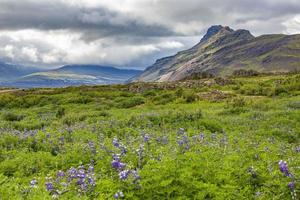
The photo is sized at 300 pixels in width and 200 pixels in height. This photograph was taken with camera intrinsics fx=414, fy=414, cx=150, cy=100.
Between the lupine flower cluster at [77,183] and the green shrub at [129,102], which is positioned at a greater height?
the lupine flower cluster at [77,183]

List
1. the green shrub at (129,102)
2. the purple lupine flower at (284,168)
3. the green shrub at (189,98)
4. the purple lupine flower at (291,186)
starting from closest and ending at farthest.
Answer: the purple lupine flower at (291,186), the purple lupine flower at (284,168), the green shrub at (129,102), the green shrub at (189,98)

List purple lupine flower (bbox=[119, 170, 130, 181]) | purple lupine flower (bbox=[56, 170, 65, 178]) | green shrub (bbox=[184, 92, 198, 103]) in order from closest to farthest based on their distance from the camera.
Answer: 1. purple lupine flower (bbox=[119, 170, 130, 181])
2. purple lupine flower (bbox=[56, 170, 65, 178])
3. green shrub (bbox=[184, 92, 198, 103])

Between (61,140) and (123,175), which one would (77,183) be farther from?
(61,140)

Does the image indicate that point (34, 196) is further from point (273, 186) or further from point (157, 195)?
point (273, 186)

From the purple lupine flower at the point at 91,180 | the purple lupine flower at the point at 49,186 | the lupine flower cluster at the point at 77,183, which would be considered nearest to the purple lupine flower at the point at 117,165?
the lupine flower cluster at the point at 77,183

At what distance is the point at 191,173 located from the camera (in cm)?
780

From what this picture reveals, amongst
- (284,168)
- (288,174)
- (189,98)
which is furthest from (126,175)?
(189,98)

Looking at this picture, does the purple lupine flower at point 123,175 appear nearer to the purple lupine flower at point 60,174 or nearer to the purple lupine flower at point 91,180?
the purple lupine flower at point 91,180

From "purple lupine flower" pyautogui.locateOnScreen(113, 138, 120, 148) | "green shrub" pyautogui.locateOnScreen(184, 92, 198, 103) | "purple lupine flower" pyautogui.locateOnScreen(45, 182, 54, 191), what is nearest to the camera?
"purple lupine flower" pyautogui.locateOnScreen(45, 182, 54, 191)

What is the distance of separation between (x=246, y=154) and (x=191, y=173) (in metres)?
2.46

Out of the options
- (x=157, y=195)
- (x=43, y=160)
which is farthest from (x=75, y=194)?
(x=43, y=160)

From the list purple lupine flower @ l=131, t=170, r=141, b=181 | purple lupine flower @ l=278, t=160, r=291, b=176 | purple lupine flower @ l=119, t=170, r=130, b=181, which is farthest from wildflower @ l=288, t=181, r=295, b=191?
purple lupine flower @ l=119, t=170, r=130, b=181

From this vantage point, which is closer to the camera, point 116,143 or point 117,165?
point 117,165

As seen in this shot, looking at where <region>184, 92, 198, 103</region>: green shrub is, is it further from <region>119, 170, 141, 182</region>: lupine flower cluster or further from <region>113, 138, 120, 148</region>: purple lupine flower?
<region>119, 170, 141, 182</region>: lupine flower cluster
